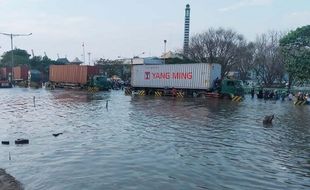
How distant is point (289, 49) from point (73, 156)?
139 feet

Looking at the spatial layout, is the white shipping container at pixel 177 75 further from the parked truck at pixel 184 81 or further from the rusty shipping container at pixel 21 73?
the rusty shipping container at pixel 21 73

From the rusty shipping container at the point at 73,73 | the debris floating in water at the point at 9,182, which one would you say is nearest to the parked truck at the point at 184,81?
the rusty shipping container at the point at 73,73

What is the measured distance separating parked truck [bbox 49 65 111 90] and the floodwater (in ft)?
119

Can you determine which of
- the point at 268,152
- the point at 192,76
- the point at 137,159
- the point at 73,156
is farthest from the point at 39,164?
the point at 192,76

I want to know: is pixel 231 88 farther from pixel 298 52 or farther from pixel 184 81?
pixel 298 52

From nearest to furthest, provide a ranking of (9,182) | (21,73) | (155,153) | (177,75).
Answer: (9,182) < (155,153) < (177,75) < (21,73)

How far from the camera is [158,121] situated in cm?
2353

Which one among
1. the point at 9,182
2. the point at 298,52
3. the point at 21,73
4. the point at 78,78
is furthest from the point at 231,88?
the point at 21,73

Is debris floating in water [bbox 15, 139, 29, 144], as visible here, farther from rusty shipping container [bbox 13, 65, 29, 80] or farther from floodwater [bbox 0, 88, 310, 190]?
rusty shipping container [bbox 13, 65, 29, 80]

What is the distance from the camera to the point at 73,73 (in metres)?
65.7

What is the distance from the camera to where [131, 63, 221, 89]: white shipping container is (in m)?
44.8

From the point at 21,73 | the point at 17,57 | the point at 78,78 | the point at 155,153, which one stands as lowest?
the point at 155,153

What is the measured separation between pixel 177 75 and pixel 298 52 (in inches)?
578

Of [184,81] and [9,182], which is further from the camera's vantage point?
[184,81]
